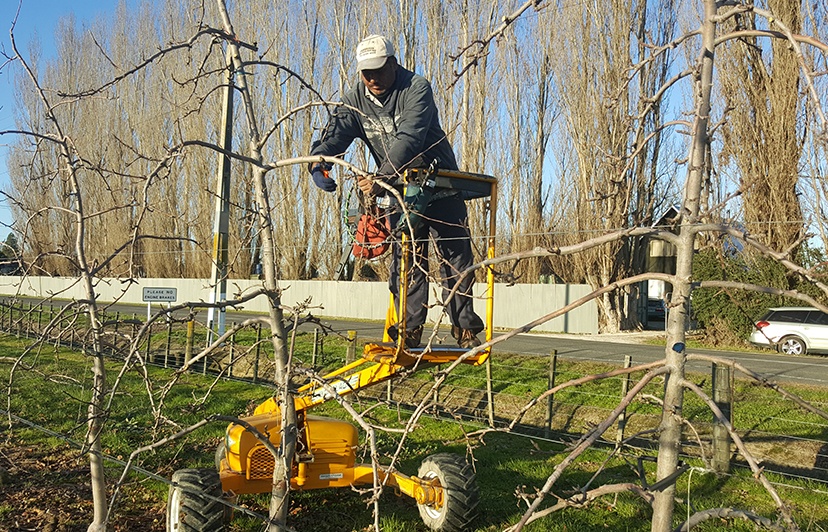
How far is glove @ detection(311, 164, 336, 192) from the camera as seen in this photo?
391 centimetres

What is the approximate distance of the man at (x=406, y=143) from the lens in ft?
12.8

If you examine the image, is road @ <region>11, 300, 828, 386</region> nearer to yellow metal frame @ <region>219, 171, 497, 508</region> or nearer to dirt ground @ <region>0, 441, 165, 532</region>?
yellow metal frame @ <region>219, 171, 497, 508</region>

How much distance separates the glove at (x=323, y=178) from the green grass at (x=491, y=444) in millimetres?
1288

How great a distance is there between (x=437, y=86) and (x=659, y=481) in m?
23.9

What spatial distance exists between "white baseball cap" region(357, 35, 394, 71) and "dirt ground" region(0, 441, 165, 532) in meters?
3.16

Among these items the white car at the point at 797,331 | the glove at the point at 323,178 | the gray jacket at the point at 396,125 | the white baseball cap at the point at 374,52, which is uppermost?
the white baseball cap at the point at 374,52

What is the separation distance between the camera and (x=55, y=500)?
554 cm

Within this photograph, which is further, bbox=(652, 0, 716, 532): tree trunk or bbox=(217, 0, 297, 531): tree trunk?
bbox=(217, 0, 297, 531): tree trunk

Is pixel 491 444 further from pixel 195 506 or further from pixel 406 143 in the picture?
pixel 406 143

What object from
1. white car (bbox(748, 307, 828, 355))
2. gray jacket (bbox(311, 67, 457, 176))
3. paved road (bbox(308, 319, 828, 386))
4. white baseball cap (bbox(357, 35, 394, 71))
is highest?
white baseball cap (bbox(357, 35, 394, 71))

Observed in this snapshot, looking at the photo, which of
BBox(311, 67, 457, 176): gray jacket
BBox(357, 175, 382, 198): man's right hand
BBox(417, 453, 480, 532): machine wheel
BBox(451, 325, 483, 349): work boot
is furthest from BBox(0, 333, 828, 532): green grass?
BBox(311, 67, 457, 176): gray jacket

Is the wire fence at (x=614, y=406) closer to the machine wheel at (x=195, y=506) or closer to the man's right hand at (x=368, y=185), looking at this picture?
the machine wheel at (x=195, y=506)

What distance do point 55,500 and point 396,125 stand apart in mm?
3962

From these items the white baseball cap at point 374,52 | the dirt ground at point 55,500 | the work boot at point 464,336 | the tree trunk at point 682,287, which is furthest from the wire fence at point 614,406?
the tree trunk at point 682,287
